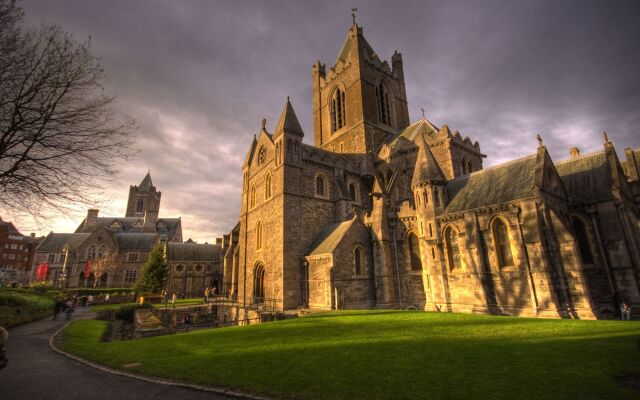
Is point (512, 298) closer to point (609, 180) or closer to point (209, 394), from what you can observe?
point (609, 180)

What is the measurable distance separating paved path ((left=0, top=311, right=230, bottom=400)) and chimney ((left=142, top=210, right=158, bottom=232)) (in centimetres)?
7065

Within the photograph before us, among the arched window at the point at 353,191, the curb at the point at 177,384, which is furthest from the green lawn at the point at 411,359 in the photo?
the arched window at the point at 353,191

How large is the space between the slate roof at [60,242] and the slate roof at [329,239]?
184ft

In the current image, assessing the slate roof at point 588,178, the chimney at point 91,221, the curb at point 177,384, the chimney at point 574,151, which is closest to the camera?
the curb at point 177,384

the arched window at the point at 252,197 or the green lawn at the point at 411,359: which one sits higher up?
the arched window at the point at 252,197

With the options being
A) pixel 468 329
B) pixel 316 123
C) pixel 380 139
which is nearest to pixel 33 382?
pixel 468 329

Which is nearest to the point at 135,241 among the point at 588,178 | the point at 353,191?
the point at 353,191

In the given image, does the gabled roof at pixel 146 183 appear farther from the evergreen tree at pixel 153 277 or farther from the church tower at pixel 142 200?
the evergreen tree at pixel 153 277

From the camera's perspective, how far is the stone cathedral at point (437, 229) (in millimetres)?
16188

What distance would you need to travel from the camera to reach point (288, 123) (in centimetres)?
2673

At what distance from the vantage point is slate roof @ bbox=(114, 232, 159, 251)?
2327 inches

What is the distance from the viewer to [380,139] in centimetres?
3762

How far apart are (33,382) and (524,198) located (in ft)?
71.6

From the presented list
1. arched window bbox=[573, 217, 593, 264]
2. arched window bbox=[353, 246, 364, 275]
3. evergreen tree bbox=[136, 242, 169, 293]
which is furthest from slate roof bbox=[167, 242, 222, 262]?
arched window bbox=[573, 217, 593, 264]
